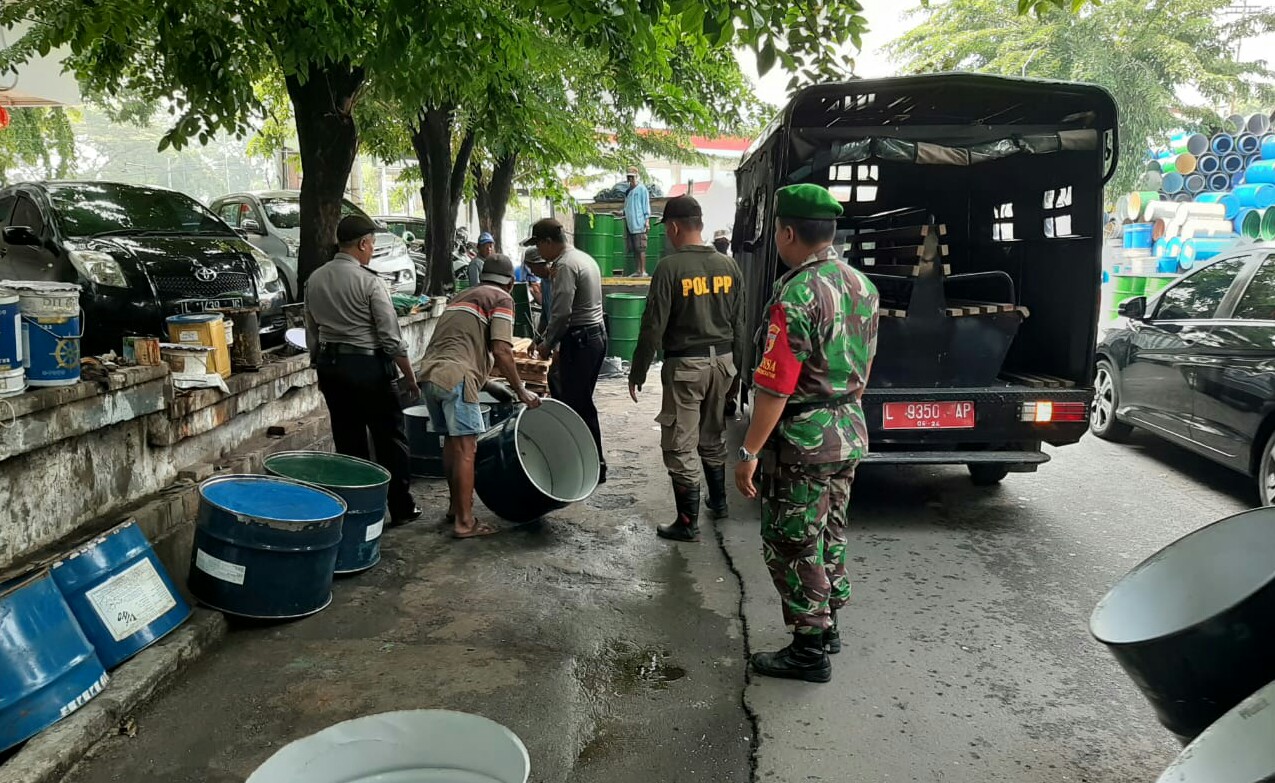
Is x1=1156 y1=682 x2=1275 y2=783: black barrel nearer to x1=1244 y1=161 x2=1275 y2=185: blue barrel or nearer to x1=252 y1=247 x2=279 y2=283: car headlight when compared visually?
x1=252 y1=247 x2=279 y2=283: car headlight

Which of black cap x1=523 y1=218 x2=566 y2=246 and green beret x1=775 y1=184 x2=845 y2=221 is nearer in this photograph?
green beret x1=775 y1=184 x2=845 y2=221

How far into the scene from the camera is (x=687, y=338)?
506 cm

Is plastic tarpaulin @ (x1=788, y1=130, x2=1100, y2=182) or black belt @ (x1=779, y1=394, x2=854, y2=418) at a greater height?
plastic tarpaulin @ (x1=788, y1=130, x2=1100, y2=182)

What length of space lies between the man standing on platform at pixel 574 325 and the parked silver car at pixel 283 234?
5843mm

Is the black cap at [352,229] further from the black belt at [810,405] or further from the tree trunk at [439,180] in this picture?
the tree trunk at [439,180]

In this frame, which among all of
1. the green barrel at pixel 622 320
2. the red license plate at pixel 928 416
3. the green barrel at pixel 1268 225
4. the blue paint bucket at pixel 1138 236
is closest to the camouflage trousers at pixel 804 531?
the red license plate at pixel 928 416

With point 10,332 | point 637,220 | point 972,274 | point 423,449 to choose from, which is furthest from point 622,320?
point 10,332

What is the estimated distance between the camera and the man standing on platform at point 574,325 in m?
6.09

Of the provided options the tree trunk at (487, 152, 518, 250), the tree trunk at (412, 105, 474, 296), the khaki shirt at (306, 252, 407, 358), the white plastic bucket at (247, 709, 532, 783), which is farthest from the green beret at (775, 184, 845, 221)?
the tree trunk at (487, 152, 518, 250)

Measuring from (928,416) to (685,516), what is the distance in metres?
1.62

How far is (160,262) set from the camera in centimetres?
666

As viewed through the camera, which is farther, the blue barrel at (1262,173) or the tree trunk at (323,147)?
the blue barrel at (1262,173)

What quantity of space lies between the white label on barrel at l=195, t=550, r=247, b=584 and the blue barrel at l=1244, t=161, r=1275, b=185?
57.2 feet

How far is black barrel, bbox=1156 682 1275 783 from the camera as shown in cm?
164
